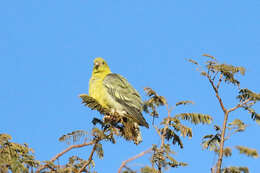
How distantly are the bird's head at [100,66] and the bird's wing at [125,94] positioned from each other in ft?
2.72

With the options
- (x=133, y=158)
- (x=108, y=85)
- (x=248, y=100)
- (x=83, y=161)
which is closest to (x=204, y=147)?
(x=248, y=100)

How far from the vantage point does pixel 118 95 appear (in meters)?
10.7

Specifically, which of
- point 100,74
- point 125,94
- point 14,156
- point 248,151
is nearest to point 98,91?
point 125,94

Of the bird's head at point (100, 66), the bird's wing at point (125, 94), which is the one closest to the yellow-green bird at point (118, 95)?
the bird's wing at point (125, 94)

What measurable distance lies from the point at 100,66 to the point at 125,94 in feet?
5.54

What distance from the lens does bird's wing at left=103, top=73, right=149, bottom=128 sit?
34.3 feet

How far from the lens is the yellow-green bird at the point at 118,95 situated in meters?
10.4

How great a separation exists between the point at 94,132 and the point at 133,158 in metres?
1.40

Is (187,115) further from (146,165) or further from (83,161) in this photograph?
(83,161)

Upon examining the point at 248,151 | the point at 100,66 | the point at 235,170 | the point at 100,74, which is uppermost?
the point at 100,66

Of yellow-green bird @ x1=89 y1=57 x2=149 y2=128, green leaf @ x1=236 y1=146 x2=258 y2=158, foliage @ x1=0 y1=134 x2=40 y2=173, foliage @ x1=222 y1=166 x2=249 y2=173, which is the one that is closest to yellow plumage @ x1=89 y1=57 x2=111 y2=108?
yellow-green bird @ x1=89 y1=57 x2=149 y2=128

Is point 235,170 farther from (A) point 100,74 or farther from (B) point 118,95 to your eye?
(A) point 100,74

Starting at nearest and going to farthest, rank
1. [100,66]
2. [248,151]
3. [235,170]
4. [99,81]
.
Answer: [248,151], [235,170], [99,81], [100,66]

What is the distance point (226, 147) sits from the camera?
6.18 metres
